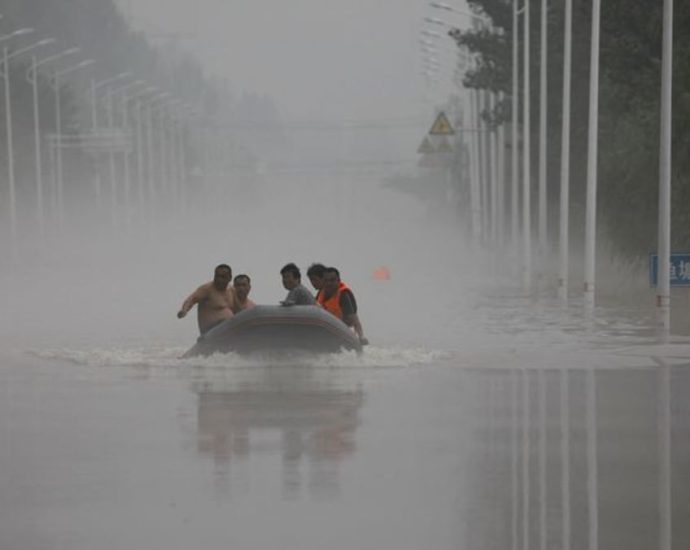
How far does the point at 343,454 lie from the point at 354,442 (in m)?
1.00

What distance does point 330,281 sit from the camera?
30.3 m

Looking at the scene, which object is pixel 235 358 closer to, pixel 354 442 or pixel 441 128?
pixel 354 442

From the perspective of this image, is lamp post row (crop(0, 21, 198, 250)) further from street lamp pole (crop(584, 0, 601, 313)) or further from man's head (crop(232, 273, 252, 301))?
man's head (crop(232, 273, 252, 301))

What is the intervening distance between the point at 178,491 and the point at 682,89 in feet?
130

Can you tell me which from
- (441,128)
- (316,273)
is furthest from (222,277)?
(441,128)

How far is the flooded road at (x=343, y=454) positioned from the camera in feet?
48.2

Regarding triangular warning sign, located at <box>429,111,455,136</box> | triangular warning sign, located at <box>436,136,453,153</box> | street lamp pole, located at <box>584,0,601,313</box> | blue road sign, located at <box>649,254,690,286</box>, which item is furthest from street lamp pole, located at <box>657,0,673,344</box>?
triangular warning sign, located at <box>436,136,453,153</box>

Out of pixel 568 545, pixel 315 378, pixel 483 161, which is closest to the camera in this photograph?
pixel 568 545

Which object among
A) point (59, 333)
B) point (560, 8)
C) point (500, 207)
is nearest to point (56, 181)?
point (500, 207)

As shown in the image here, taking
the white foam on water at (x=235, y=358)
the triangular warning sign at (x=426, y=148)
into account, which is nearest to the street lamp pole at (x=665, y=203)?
the white foam on water at (x=235, y=358)

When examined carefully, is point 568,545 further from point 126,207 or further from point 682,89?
point 126,207

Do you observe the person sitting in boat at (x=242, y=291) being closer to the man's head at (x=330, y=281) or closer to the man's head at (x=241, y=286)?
the man's head at (x=241, y=286)

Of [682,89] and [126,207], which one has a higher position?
[682,89]

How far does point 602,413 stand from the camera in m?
22.5
